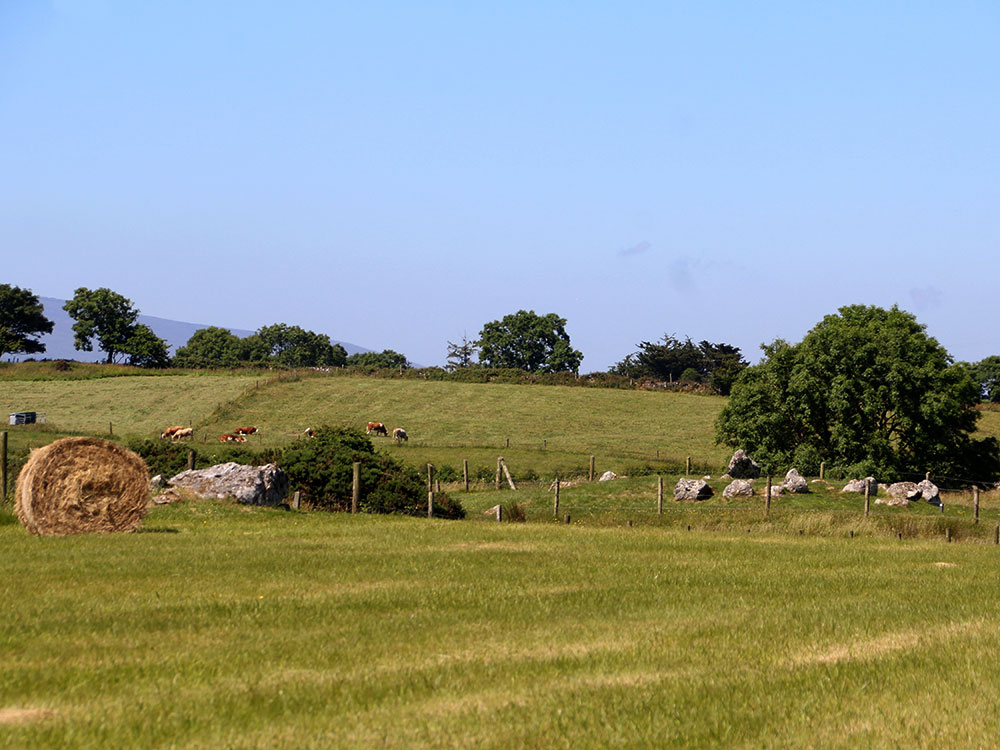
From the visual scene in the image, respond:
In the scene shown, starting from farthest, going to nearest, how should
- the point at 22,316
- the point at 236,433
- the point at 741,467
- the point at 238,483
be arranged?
the point at 22,316
the point at 236,433
the point at 741,467
the point at 238,483

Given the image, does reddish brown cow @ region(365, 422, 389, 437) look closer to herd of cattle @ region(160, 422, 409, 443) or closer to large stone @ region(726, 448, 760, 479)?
herd of cattle @ region(160, 422, 409, 443)

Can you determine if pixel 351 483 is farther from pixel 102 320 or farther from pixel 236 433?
pixel 102 320

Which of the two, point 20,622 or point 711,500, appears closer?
point 20,622

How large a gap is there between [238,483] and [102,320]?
14513 cm

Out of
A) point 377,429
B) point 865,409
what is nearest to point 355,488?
point 865,409

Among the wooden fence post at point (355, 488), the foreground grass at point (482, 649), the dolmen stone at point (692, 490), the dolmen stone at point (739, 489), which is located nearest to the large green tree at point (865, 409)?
the dolmen stone at point (739, 489)

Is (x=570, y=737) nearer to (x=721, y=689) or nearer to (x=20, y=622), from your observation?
(x=721, y=689)

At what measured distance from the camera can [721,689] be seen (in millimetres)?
11867

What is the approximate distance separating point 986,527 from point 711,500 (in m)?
13.3

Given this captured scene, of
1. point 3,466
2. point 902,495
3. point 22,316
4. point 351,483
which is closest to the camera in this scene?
point 3,466

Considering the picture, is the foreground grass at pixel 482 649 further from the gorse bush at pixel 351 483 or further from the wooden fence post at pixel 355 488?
the gorse bush at pixel 351 483

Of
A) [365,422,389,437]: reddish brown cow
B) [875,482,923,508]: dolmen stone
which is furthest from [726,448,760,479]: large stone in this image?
[365,422,389,437]: reddish brown cow

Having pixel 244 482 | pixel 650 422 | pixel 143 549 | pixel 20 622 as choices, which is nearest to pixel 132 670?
pixel 20 622

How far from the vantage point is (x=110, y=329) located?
17100 centimetres
